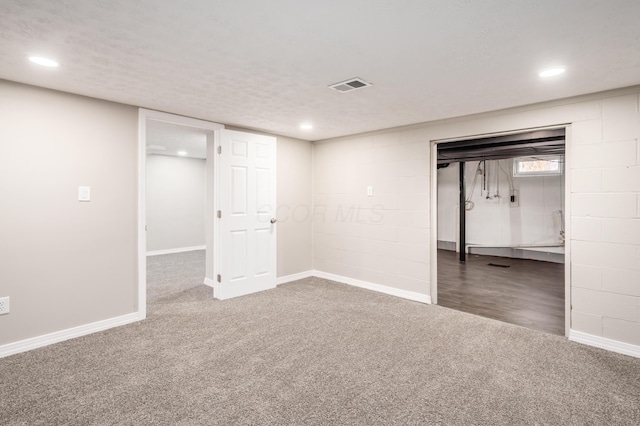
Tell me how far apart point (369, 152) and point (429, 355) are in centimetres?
288

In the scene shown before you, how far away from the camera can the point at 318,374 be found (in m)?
2.39

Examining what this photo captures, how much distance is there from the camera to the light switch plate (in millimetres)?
3074

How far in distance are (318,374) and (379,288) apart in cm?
237

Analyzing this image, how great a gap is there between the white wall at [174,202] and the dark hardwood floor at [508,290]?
225 inches

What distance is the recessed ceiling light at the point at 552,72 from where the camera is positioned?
238 centimetres

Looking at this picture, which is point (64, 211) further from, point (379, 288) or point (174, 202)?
point (174, 202)

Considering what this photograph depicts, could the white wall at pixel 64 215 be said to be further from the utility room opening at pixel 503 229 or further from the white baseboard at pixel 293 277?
the utility room opening at pixel 503 229

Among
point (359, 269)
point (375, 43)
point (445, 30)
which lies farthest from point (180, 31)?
point (359, 269)

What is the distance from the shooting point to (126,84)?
2.74m

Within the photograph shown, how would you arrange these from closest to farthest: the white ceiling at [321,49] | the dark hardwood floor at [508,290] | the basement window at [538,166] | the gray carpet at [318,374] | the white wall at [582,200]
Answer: the white ceiling at [321,49] < the gray carpet at [318,374] < the white wall at [582,200] < the dark hardwood floor at [508,290] < the basement window at [538,166]

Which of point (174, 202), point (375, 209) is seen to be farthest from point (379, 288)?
point (174, 202)

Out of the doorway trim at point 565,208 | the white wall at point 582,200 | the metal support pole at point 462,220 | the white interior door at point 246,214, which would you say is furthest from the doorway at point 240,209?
the metal support pole at point 462,220

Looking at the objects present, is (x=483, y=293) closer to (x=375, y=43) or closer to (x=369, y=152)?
(x=369, y=152)

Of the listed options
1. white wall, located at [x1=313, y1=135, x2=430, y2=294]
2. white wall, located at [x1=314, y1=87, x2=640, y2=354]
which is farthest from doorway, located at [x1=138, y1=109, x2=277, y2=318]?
white wall, located at [x1=314, y1=87, x2=640, y2=354]
